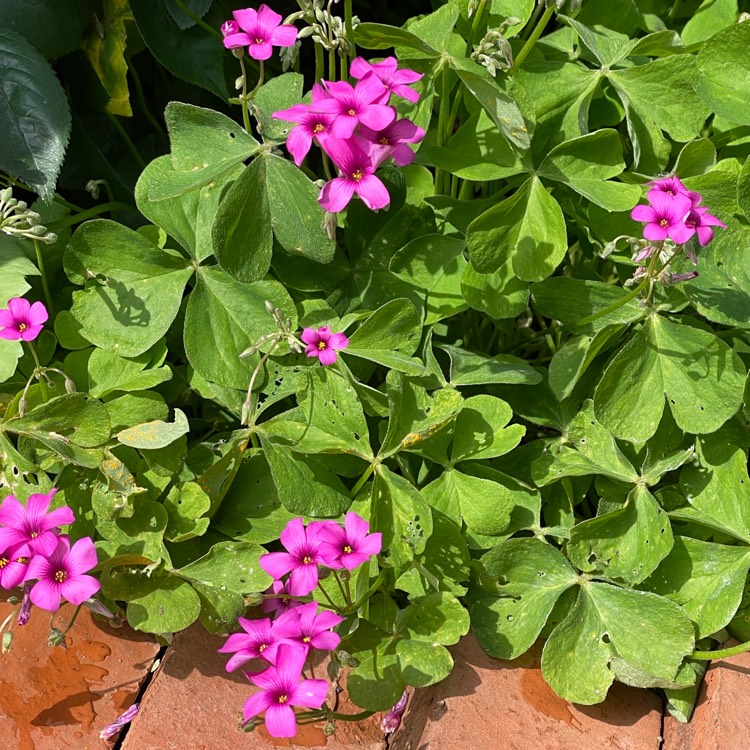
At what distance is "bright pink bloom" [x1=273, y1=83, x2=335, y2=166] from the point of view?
3.89 feet

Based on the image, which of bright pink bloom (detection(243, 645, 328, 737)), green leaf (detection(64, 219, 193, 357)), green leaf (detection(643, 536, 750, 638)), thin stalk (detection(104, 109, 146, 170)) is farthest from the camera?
thin stalk (detection(104, 109, 146, 170))

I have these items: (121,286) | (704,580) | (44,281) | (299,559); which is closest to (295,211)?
(121,286)

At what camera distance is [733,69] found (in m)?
1.47

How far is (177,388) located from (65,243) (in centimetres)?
34

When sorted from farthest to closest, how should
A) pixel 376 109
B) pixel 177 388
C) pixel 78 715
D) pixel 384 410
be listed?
pixel 177 388
pixel 384 410
pixel 78 715
pixel 376 109

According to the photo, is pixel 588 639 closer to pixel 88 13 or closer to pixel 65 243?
pixel 65 243

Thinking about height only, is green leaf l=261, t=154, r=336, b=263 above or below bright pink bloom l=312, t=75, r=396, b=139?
below

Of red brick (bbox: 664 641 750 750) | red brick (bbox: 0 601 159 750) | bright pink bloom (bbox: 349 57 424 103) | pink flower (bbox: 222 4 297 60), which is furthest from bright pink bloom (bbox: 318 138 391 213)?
red brick (bbox: 664 641 750 750)

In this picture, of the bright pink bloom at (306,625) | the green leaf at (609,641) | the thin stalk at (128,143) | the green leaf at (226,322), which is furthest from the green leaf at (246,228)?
the green leaf at (609,641)

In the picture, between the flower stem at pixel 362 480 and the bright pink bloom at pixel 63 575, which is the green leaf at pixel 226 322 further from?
the bright pink bloom at pixel 63 575

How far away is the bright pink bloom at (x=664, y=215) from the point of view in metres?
1.15

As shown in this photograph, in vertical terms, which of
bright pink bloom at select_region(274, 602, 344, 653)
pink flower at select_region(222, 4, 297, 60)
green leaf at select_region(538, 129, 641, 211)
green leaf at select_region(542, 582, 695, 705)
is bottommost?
green leaf at select_region(542, 582, 695, 705)

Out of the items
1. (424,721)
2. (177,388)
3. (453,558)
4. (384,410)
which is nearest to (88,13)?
(177,388)

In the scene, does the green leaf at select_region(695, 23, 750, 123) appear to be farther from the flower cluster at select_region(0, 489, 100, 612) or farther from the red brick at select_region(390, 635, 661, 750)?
the flower cluster at select_region(0, 489, 100, 612)
